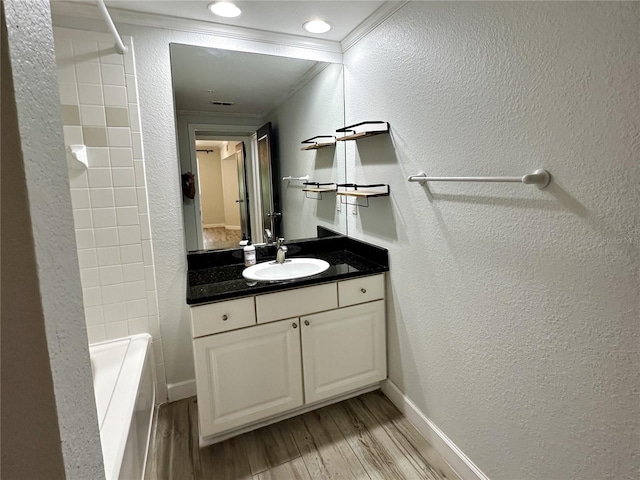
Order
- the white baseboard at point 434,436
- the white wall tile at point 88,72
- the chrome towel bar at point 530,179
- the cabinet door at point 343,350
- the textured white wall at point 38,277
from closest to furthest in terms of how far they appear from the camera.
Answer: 1. the textured white wall at point 38,277
2. the chrome towel bar at point 530,179
3. the white baseboard at point 434,436
4. the white wall tile at point 88,72
5. the cabinet door at point 343,350

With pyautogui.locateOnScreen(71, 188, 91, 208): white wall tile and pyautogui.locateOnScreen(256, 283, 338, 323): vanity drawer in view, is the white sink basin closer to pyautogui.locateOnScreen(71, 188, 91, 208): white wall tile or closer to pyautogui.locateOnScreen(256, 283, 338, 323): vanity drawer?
pyautogui.locateOnScreen(256, 283, 338, 323): vanity drawer

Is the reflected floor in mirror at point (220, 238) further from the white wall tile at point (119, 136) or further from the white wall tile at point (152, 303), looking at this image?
the white wall tile at point (119, 136)

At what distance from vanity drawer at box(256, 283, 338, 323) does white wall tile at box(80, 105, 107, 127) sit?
47.3 inches

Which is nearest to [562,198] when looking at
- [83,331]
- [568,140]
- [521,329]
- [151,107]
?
[568,140]

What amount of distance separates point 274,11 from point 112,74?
88 cm

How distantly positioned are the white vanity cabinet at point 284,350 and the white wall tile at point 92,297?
71 centimetres

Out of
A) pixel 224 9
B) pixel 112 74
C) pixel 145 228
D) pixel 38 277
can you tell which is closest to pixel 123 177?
pixel 145 228

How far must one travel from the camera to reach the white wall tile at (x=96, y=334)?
1.93 metres

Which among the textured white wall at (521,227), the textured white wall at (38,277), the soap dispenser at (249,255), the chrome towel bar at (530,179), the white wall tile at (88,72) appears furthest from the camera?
the soap dispenser at (249,255)

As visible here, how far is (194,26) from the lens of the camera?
1.91 meters

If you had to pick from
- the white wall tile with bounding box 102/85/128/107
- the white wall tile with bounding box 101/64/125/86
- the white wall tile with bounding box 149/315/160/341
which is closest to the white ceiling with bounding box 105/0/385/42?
the white wall tile with bounding box 101/64/125/86

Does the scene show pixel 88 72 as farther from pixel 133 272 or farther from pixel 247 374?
pixel 247 374

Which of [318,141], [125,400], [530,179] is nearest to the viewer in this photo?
[530,179]

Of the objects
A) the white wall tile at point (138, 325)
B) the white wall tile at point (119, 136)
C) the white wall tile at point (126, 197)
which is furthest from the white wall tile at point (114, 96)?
the white wall tile at point (138, 325)
